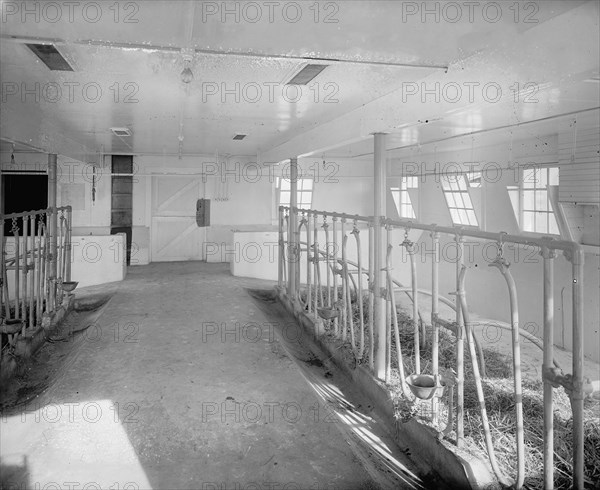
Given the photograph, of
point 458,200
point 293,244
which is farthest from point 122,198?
point 458,200

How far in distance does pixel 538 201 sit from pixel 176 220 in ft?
23.2

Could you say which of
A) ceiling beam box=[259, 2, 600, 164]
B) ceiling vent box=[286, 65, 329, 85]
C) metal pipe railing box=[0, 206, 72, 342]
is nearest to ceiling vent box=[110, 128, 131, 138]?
metal pipe railing box=[0, 206, 72, 342]

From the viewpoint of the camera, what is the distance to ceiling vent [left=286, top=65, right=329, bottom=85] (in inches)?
122

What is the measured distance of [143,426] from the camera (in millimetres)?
3049

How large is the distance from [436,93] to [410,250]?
1009 mm

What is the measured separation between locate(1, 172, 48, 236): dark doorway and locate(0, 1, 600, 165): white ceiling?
209 inches

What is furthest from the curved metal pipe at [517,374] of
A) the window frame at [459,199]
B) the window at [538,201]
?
the window frame at [459,199]

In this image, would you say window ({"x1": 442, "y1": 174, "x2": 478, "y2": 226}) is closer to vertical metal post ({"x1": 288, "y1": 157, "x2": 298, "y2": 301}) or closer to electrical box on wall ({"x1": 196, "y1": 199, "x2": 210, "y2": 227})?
vertical metal post ({"x1": 288, "y1": 157, "x2": 298, "y2": 301})

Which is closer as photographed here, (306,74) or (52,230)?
(306,74)

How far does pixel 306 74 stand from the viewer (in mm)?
3287

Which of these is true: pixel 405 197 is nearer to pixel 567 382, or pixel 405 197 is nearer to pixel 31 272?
pixel 31 272

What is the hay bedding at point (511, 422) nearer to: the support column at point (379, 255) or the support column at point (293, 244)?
the support column at point (379, 255)

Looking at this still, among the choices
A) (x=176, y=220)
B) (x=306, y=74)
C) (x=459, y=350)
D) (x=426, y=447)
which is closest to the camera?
(x=459, y=350)

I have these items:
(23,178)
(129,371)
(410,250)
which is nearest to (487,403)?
(410,250)
